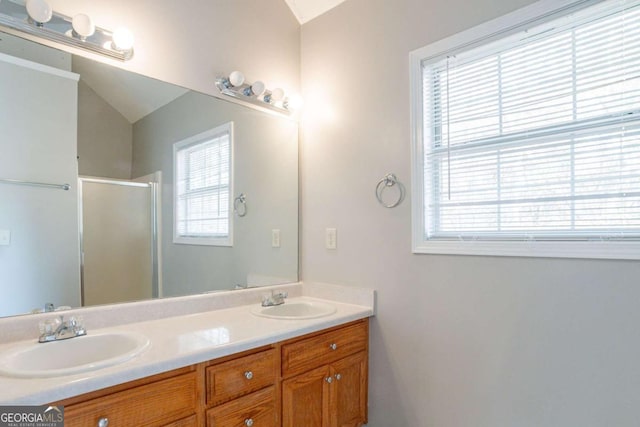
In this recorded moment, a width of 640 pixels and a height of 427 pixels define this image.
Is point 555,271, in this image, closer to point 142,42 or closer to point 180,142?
point 180,142

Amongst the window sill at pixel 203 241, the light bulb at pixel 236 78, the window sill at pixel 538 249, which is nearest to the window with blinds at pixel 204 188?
the window sill at pixel 203 241

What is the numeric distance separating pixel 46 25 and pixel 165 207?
33.1 inches

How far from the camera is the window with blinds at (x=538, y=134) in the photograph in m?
1.28

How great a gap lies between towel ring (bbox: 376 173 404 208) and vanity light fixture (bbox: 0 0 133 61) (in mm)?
1303

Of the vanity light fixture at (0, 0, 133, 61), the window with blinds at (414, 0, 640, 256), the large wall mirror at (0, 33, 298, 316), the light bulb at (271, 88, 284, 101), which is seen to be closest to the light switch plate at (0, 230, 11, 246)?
the large wall mirror at (0, 33, 298, 316)

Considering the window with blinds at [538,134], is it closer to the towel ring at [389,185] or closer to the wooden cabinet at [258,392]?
the towel ring at [389,185]

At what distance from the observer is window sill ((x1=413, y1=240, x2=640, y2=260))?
1243 millimetres

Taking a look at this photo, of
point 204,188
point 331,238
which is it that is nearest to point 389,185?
point 331,238

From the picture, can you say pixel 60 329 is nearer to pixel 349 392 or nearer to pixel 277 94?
pixel 349 392

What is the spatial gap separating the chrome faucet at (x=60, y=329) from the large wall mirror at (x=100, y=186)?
112mm

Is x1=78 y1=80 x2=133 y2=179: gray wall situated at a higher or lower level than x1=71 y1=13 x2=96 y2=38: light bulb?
lower

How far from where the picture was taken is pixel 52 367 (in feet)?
4.05

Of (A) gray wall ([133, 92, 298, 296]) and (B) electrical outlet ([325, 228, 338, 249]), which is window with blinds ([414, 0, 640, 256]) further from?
(A) gray wall ([133, 92, 298, 296])

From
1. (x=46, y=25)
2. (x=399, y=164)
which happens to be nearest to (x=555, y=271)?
(x=399, y=164)
